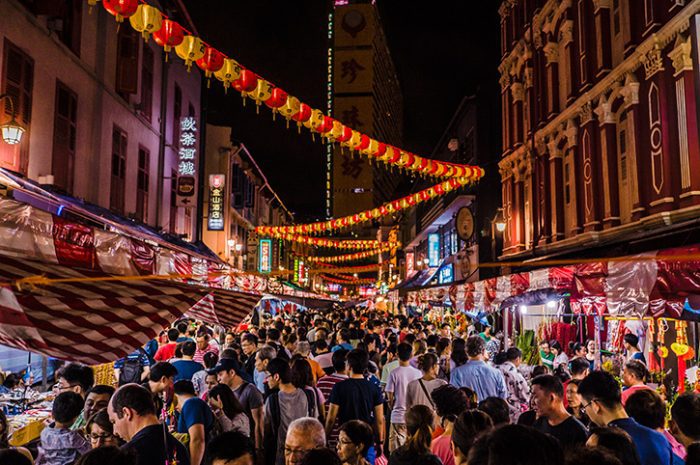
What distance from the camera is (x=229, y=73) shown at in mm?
10336

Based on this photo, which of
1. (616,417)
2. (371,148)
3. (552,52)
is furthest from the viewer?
(552,52)

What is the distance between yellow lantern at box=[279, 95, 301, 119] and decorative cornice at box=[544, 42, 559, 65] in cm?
1316

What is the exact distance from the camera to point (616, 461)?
10.5 feet

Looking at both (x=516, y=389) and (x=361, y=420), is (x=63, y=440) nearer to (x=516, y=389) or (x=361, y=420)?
(x=361, y=420)

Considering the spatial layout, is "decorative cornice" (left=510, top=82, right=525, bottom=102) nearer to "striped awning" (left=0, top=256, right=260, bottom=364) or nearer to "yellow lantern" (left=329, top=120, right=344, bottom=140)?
"yellow lantern" (left=329, top=120, right=344, bottom=140)

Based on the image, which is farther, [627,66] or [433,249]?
[433,249]

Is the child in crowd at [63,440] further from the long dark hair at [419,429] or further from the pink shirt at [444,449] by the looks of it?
the pink shirt at [444,449]

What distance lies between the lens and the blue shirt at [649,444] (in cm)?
478

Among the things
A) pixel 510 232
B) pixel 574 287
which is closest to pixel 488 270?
pixel 510 232

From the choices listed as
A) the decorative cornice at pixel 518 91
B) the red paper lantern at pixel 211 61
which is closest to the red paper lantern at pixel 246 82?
the red paper lantern at pixel 211 61

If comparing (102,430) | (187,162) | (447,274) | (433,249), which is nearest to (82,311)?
(102,430)

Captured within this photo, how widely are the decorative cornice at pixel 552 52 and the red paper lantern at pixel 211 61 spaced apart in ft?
50.2

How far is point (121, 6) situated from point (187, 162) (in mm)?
18825

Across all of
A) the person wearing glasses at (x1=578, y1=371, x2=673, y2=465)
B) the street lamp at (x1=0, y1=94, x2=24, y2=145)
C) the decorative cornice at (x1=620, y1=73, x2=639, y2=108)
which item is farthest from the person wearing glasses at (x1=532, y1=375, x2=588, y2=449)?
the decorative cornice at (x1=620, y1=73, x2=639, y2=108)
